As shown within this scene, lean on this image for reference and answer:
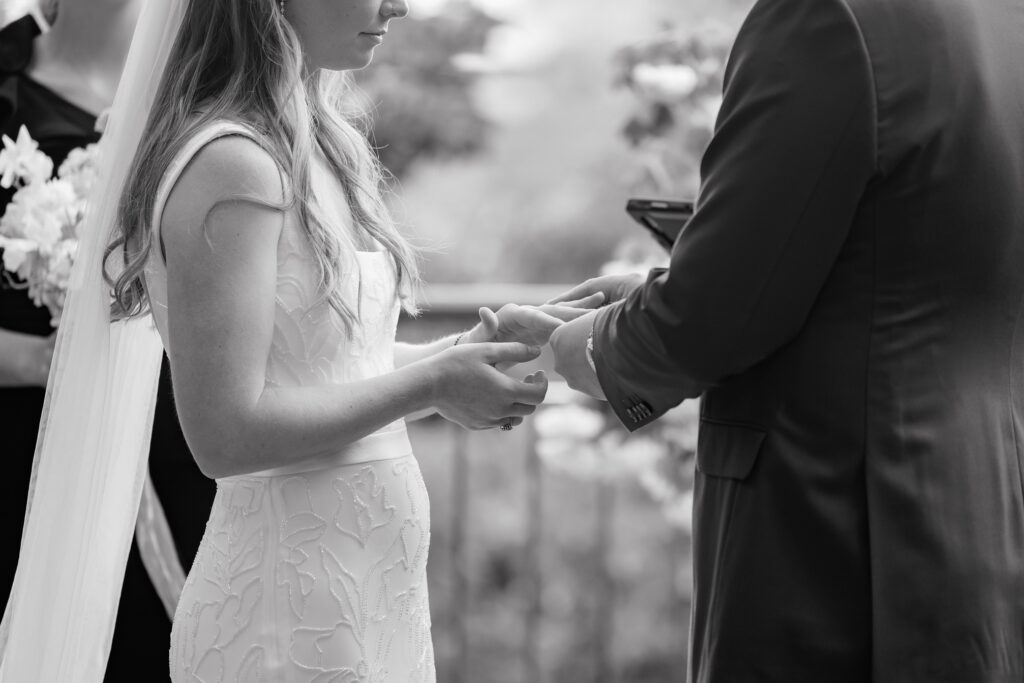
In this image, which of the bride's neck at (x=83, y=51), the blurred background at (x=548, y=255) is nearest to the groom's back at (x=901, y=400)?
the blurred background at (x=548, y=255)

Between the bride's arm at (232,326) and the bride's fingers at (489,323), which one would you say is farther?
the bride's fingers at (489,323)

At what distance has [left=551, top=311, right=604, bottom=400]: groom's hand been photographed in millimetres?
1754

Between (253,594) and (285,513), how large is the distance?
115mm

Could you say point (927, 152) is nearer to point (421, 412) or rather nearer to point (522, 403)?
point (522, 403)

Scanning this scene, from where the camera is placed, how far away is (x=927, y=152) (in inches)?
57.7

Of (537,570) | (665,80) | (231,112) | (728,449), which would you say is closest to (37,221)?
(231,112)

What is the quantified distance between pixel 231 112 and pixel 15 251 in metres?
0.68

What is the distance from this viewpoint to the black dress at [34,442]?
90.2 inches

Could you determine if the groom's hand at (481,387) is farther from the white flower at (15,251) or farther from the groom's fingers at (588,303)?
the white flower at (15,251)

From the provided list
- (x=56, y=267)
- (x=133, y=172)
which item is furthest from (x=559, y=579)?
(x=133, y=172)

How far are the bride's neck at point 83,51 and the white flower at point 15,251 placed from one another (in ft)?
1.18

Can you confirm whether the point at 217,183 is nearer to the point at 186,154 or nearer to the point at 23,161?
the point at 186,154

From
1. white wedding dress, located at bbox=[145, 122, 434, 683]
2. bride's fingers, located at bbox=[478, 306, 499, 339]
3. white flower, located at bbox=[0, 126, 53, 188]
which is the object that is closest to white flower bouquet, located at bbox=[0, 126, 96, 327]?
white flower, located at bbox=[0, 126, 53, 188]

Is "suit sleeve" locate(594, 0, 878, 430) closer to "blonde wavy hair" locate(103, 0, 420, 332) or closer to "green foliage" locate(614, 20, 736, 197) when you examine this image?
"blonde wavy hair" locate(103, 0, 420, 332)
